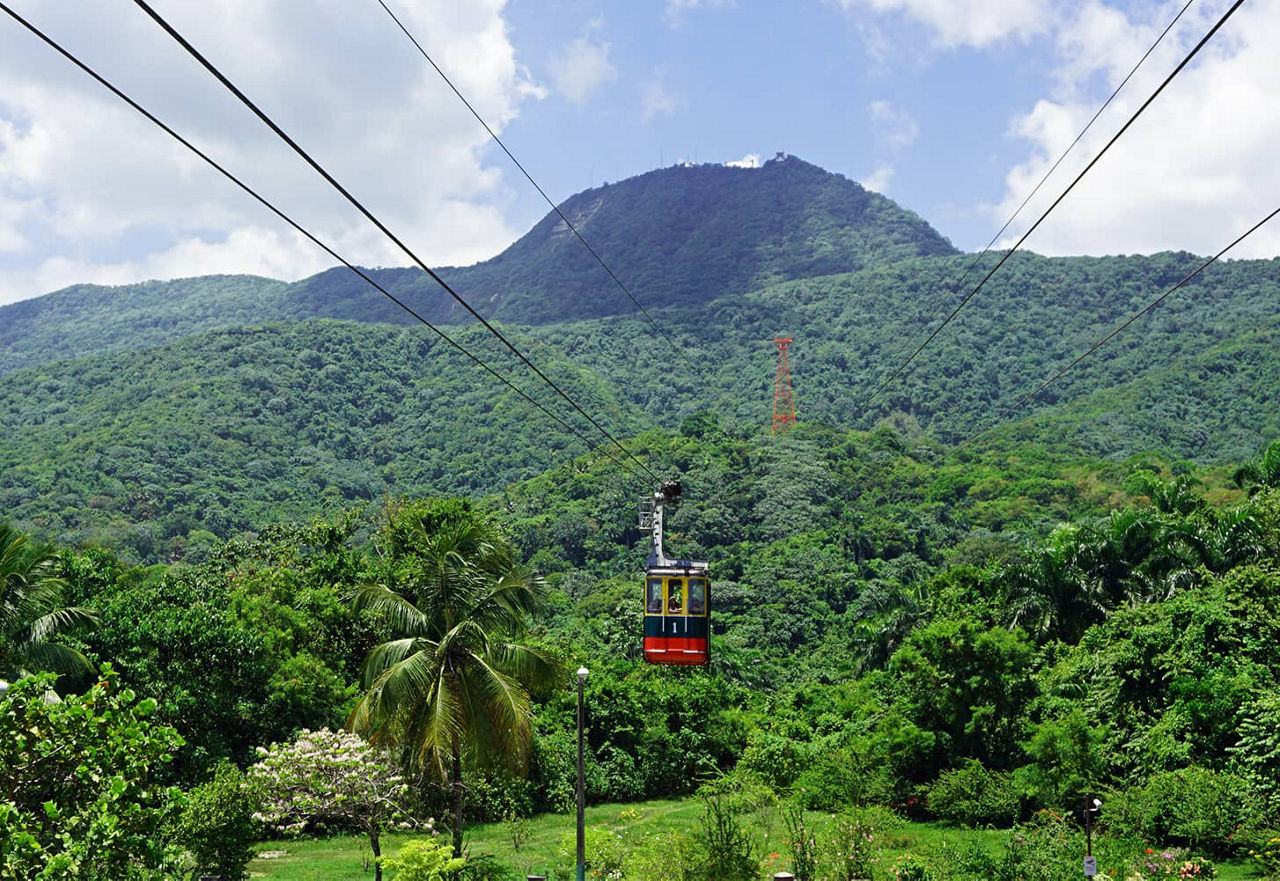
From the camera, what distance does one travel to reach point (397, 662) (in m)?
19.3

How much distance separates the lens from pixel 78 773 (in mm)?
10242

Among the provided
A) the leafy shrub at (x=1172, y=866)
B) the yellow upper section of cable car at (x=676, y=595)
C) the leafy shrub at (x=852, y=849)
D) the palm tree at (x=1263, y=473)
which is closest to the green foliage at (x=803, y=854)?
the leafy shrub at (x=852, y=849)

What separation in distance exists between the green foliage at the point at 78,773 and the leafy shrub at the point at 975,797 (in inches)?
808

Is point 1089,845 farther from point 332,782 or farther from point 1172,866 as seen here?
point 332,782

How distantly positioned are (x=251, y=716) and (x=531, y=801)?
8582mm

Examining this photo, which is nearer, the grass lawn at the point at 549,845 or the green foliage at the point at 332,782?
the green foliage at the point at 332,782

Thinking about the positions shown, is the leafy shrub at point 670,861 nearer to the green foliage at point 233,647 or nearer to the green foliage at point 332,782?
the green foliage at point 332,782

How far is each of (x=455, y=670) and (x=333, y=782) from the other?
3.61 metres

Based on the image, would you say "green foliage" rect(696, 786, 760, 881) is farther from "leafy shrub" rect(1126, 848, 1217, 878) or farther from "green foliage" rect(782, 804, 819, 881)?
"leafy shrub" rect(1126, 848, 1217, 878)

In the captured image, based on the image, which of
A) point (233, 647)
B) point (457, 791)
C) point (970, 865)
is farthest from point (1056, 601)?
point (233, 647)

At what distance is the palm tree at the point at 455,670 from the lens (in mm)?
18656

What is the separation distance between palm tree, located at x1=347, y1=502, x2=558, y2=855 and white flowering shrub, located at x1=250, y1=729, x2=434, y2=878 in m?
0.75

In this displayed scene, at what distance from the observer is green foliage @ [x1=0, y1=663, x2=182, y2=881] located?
10.2 m

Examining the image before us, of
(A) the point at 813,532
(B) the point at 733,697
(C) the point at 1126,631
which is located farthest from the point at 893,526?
(C) the point at 1126,631
